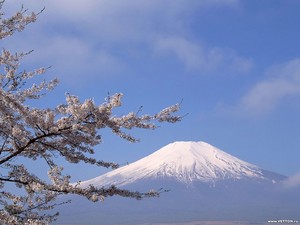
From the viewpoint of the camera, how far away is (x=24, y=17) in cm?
804

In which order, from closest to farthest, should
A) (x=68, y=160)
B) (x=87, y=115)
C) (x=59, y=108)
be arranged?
(x=87, y=115) → (x=59, y=108) → (x=68, y=160)

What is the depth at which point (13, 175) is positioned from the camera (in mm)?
→ 7863

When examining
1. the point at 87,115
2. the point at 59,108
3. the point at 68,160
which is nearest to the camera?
the point at 87,115

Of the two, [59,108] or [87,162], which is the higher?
[59,108]

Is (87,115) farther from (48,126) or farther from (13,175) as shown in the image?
(13,175)

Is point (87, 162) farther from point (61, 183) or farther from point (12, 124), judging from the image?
point (12, 124)

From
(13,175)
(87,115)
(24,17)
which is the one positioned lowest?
(13,175)

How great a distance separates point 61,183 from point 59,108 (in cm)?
108

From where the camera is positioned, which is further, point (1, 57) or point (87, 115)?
point (1, 57)

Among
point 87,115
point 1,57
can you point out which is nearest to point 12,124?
point 87,115

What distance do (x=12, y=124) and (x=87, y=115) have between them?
3.57ft

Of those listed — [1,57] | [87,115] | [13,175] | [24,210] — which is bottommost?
[24,210]

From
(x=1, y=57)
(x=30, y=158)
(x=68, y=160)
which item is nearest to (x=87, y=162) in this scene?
(x=68, y=160)

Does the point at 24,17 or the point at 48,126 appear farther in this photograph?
the point at 24,17
